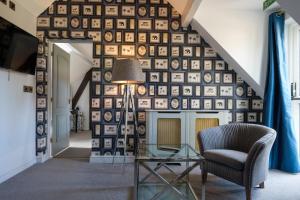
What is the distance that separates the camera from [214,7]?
13.7ft

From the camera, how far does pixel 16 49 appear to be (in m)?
3.41

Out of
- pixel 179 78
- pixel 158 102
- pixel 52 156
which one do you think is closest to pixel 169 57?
pixel 179 78

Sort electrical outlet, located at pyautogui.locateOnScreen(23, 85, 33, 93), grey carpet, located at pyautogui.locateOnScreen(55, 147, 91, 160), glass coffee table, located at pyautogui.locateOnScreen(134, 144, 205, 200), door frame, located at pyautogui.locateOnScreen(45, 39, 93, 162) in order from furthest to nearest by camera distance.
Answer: grey carpet, located at pyautogui.locateOnScreen(55, 147, 91, 160), door frame, located at pyautogui.locateOnScreen(45, 39, 93, 162), electrical outlet, located at pyautogui.locateOnScreen(23, 85, 33, 93), glass coffee table, located at pyautogui.locateOnScreen(134, 144, 205, 200)

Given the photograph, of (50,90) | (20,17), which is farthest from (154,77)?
(20,17)

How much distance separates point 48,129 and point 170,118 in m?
2.19

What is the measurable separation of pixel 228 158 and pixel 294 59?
93.2 inches

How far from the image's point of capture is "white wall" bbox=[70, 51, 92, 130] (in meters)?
8.00

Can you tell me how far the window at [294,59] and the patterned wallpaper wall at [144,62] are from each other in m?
0.60

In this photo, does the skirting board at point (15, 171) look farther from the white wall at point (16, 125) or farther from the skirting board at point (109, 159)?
the skirting board at point (109, 159)

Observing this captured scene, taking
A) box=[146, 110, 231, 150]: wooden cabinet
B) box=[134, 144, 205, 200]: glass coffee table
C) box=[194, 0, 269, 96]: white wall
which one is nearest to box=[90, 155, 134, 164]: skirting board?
box=[146, 110, 231, 150]: wooden cabinet

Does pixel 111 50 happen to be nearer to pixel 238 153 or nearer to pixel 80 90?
pixel 238 153

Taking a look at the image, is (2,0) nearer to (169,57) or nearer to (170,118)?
(169,57)

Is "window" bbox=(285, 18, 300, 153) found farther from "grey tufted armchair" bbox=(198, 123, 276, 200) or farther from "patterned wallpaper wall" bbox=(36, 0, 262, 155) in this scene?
"grey tufted armchair" bbox=(198, 123, 276, 200)

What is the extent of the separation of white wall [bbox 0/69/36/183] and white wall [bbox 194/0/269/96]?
292 cm
